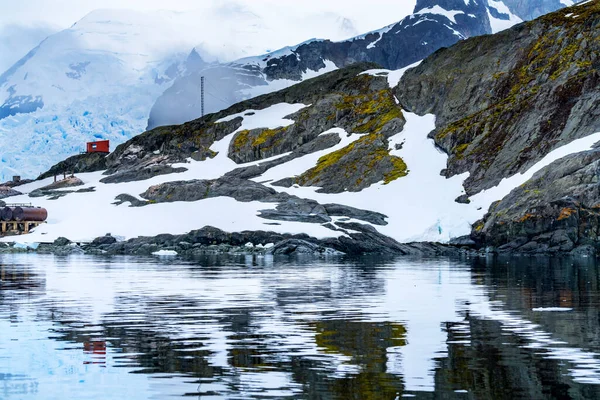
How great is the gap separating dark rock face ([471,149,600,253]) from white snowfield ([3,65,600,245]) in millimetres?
7558

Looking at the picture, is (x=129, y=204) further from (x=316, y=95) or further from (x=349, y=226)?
(x=316, y=95)

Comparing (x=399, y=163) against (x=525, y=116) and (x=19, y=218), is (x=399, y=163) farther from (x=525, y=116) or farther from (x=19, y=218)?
(x=19, y=218)

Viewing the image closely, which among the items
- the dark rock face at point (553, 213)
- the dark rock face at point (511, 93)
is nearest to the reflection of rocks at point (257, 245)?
the dark rock face at point (553, 213)

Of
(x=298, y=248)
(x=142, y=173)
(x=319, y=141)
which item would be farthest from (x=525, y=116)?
(x=142, y=173)

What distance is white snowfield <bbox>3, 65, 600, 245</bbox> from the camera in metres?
120

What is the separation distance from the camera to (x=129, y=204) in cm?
14300

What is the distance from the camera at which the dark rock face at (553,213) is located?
314 feet

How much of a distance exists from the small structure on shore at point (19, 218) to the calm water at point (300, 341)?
3878 inches

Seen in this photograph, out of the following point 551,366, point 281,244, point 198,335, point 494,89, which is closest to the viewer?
point 551,366

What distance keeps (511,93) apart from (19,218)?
82.9 meters

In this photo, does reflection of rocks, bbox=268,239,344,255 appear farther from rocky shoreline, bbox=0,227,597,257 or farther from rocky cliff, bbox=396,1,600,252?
rocky cliff, bbox=396,1,600,252

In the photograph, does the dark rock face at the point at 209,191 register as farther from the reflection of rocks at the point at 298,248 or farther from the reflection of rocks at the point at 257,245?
the reflection of rocks at the point at 298,248

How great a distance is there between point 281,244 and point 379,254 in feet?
38.7

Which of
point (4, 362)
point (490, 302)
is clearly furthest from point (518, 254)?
point (4, 362)
